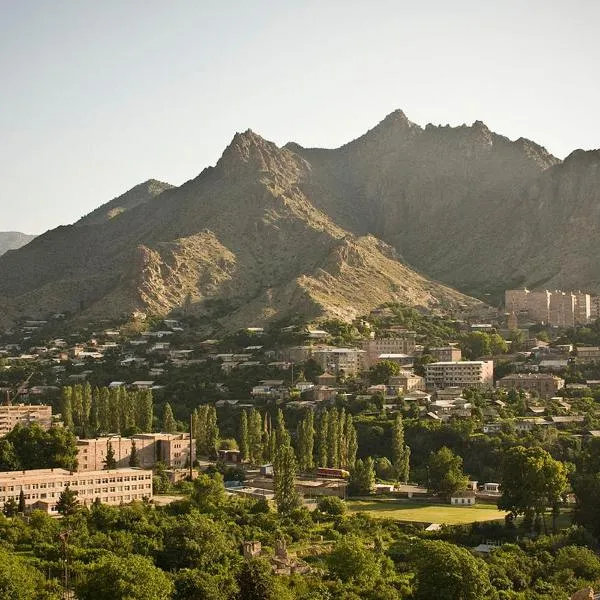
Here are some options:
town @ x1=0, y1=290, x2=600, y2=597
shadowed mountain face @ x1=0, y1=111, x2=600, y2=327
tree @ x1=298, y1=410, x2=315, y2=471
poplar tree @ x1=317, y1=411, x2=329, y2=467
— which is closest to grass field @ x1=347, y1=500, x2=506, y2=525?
town @ x1=0, y1=290, x2=600, y2=597

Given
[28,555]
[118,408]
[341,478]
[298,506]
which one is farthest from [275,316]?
[28,555]

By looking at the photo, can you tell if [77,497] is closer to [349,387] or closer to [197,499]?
[197,499]

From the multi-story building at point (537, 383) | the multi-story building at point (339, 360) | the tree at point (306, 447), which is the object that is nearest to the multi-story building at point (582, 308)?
the multi-story building at point (537, 383)

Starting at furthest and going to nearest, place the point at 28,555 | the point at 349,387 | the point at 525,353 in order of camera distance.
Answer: the point at 525,353, the point at 349,387, the point at 28,555

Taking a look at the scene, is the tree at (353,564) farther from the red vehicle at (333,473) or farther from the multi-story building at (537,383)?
the multi-story building at (537,383)

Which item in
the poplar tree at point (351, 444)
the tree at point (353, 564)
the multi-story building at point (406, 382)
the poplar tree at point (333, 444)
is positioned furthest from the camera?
the multi-story building at point (406, 382)

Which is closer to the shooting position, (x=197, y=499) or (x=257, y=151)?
(x=197, y=499)
